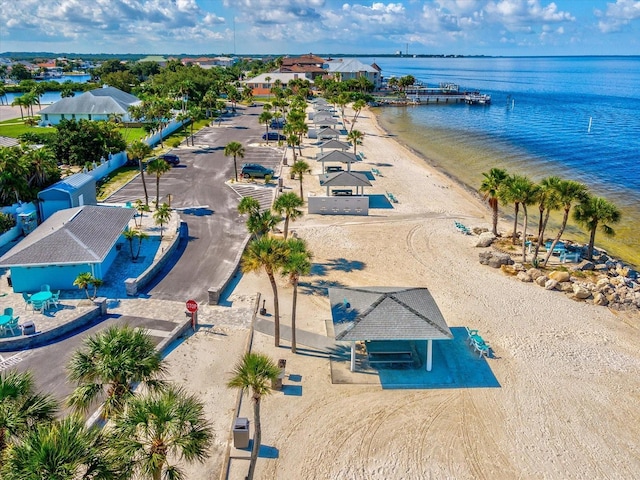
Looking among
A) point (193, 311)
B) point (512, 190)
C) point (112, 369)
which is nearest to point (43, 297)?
point (193, 311)

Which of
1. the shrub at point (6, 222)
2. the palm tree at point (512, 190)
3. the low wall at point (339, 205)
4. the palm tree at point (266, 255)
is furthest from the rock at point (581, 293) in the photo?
the shrub at point (6, 222)

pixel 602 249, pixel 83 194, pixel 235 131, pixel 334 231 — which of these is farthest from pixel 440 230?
pixel 235 131

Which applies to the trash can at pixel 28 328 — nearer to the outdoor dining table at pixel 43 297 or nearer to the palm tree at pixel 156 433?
the outdoor dining table at pixel 43 297

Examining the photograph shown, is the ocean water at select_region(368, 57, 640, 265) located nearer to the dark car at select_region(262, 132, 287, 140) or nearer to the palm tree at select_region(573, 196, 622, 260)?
the palm tree at select_region(573, 196, 622, 260)

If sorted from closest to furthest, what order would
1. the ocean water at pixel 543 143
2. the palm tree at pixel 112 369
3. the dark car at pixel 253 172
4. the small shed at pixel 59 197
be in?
1. the palm tree at pixel 112 369
2. the small shed at pixel 59 197
3. the dark car at pixel 253 172
4. the ocean water at pixel 543 143

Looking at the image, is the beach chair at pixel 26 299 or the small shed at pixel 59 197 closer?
the beach chair at pixel 26 299

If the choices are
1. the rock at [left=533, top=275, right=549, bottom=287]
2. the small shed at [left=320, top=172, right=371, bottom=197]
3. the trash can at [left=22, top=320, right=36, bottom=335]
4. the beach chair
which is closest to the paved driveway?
the beach chair
